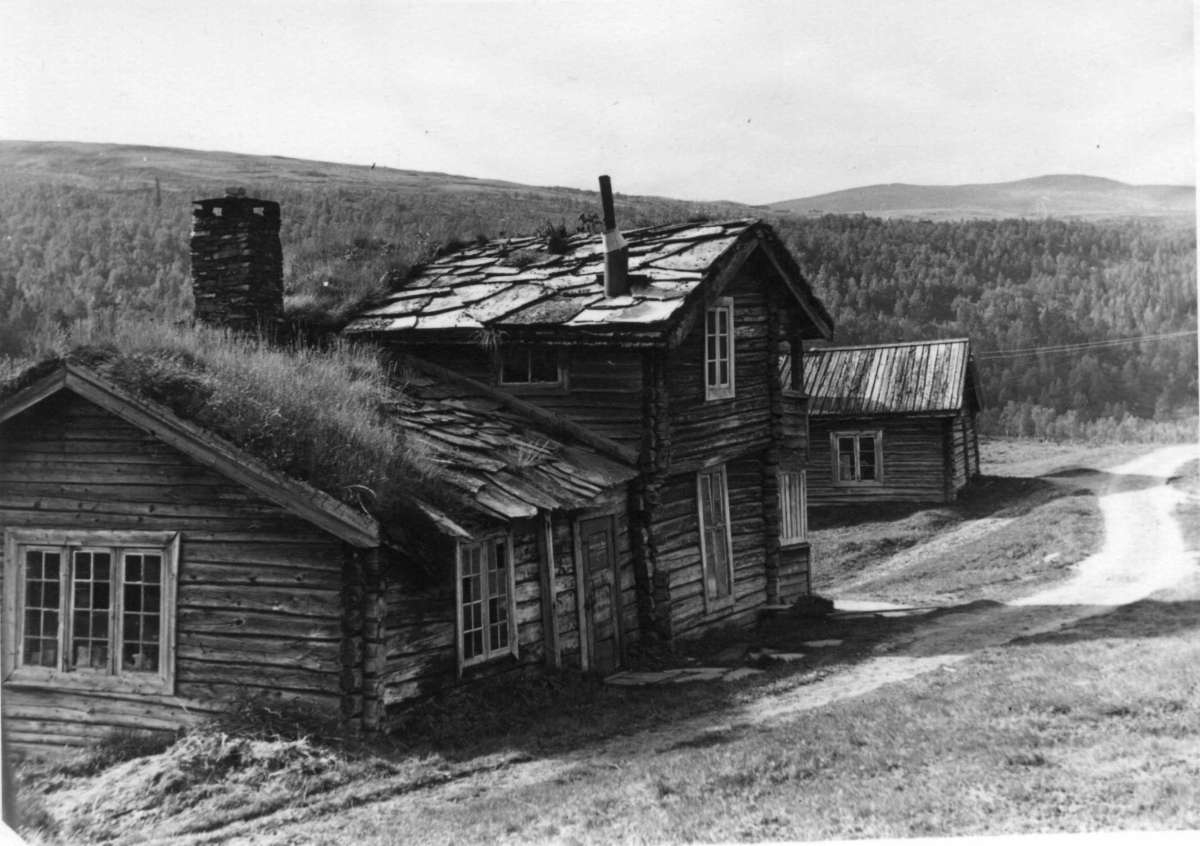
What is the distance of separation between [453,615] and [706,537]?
641cm

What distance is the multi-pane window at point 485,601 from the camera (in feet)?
38.6

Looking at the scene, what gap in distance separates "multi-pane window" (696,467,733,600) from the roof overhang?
7778 millimetres

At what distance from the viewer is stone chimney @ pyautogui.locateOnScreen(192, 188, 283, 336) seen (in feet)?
48.5

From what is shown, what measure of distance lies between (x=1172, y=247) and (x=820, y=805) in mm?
6134

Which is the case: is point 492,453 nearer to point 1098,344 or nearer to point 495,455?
point 495,455

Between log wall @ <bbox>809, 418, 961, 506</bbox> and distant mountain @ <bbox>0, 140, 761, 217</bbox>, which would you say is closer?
distant mountain @ <bbox>0, 140, 761, 217</bbox>

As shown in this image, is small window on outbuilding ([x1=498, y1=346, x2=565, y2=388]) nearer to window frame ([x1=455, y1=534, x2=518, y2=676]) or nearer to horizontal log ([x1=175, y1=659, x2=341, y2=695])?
window frame ([x1=455, y1=534, x2=518, y2=676])

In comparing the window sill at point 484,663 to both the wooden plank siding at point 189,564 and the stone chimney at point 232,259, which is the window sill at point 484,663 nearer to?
the wooden plank siding at point 189,564

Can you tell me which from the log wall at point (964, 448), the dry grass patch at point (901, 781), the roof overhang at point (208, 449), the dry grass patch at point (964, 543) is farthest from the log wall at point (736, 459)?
the log wall at point (964, 448)

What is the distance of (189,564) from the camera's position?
10609 millimetres

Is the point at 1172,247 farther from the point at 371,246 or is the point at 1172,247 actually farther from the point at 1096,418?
the point at 371,246

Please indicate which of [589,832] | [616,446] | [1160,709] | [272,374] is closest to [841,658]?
[616,446]

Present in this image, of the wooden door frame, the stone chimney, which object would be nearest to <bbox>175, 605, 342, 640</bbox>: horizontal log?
the wooden door frame

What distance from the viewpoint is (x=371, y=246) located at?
19.8 m
